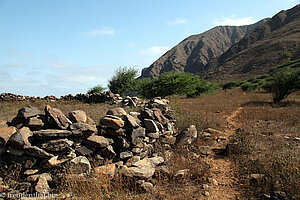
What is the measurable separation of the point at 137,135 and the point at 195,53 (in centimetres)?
12665

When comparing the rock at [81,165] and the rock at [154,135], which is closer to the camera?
the rock at [81,165]

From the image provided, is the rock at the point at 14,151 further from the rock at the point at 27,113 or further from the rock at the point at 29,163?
the rock at the point at 27,113

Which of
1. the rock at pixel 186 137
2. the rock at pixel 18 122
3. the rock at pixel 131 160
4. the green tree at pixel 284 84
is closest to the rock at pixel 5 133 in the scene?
the rock at pixel 18 122

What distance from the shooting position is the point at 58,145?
3.38 metres

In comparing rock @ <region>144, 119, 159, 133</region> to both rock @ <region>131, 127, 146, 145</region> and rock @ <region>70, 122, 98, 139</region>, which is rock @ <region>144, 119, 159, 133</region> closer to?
rock @ <region>131, 127, 146, 145</region>

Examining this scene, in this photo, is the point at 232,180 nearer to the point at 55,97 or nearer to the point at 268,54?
the point at 55,97

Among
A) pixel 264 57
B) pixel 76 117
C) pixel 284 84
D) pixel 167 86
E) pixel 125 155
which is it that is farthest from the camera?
pixel 264 57

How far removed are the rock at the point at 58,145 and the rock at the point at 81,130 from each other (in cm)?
24

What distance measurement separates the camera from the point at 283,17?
81250 millimetres

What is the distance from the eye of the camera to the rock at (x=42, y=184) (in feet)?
9.98

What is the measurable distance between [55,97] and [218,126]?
14041mm

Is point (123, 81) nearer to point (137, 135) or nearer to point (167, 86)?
point (167, 86)

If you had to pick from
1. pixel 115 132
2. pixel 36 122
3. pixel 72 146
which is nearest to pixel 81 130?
pixel 72 146

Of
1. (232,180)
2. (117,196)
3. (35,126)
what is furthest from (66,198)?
(232,180)
